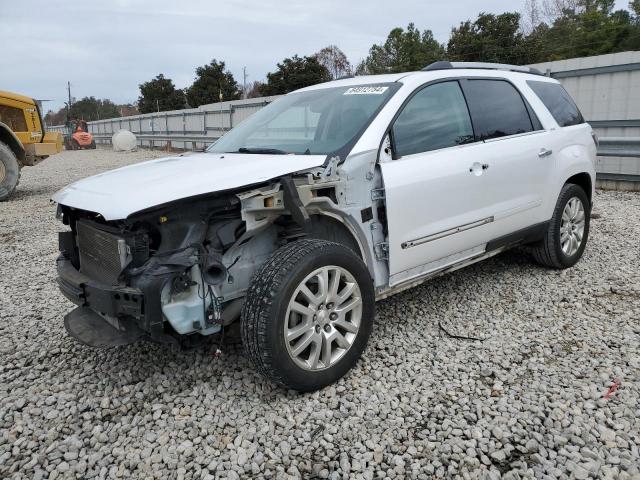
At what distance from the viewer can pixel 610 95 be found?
9000 mm

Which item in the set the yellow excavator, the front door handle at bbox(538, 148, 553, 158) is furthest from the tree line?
the front door handle at bbox(538, 148, 553, 158)

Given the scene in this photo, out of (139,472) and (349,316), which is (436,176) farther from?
(139,472)

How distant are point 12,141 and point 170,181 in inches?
371

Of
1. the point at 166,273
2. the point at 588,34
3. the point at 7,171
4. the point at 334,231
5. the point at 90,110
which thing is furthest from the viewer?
the point at 90,110

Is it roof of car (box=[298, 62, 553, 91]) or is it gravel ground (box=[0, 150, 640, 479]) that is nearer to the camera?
gravel ground (box=[0, 150, 640, 479])

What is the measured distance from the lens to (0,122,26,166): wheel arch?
10.0 meters

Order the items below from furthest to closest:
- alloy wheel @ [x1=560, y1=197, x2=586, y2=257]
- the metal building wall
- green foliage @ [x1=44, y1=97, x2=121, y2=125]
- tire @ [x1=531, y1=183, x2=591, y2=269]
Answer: green foliage @ [x1=44, y1=97, x2=121, y2=125]
the metal building wall
alloy wheel @ [x1=560, y1=197, x2=586, y2=257]
tire @ [x1=531, y1=183, x2=591, y2=269]

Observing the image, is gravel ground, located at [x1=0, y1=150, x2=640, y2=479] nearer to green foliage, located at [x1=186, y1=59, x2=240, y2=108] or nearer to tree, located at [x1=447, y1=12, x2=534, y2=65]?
tree, located at [x1=447, y1=12, x2=534, y2=65]

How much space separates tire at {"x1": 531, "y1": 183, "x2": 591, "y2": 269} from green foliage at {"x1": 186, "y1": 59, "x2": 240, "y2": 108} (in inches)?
1582

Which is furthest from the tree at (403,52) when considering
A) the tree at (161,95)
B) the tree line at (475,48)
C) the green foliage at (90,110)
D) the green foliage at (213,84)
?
the green foliage at (90,110)

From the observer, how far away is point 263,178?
2730 millimetres

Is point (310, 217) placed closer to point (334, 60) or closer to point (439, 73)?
point (439, 73)

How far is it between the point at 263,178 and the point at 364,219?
0.72 m

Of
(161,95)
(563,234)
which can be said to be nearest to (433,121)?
(563,234)
